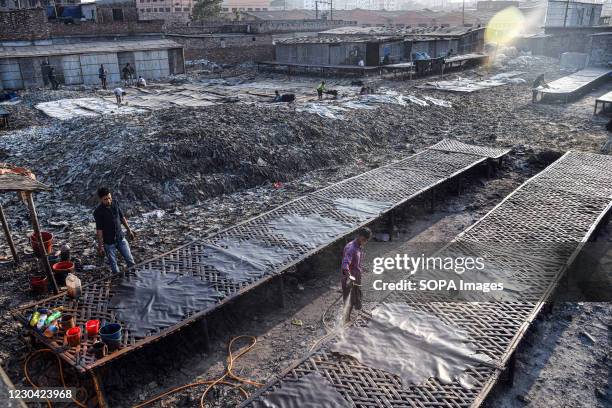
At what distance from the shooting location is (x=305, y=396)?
14.6 feet


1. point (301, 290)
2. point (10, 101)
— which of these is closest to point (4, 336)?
point (301, 290)

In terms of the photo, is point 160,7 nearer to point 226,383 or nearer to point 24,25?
point 24,25

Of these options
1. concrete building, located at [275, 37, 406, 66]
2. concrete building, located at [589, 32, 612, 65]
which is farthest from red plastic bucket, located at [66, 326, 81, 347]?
concrete building, located at [589, 32, 612, 65]

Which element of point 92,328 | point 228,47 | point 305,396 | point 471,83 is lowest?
point 305,396

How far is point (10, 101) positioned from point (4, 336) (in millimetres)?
19577

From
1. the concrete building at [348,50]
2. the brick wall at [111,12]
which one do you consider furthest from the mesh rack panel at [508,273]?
the brick wall at [111,12]

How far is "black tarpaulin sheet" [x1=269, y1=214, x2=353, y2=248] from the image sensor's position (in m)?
7.55

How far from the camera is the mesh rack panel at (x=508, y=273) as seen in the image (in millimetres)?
4426

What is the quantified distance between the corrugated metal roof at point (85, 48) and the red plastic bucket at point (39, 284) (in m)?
23.2

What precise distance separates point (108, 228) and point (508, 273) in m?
5.99

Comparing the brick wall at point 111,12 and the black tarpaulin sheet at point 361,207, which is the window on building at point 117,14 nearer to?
the brick wall at point 111,12

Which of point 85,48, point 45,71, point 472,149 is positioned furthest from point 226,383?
point 85,48

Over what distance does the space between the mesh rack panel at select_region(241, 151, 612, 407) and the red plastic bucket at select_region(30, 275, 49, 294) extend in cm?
414

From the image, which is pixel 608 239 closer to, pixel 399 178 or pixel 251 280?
pixel 399 178
